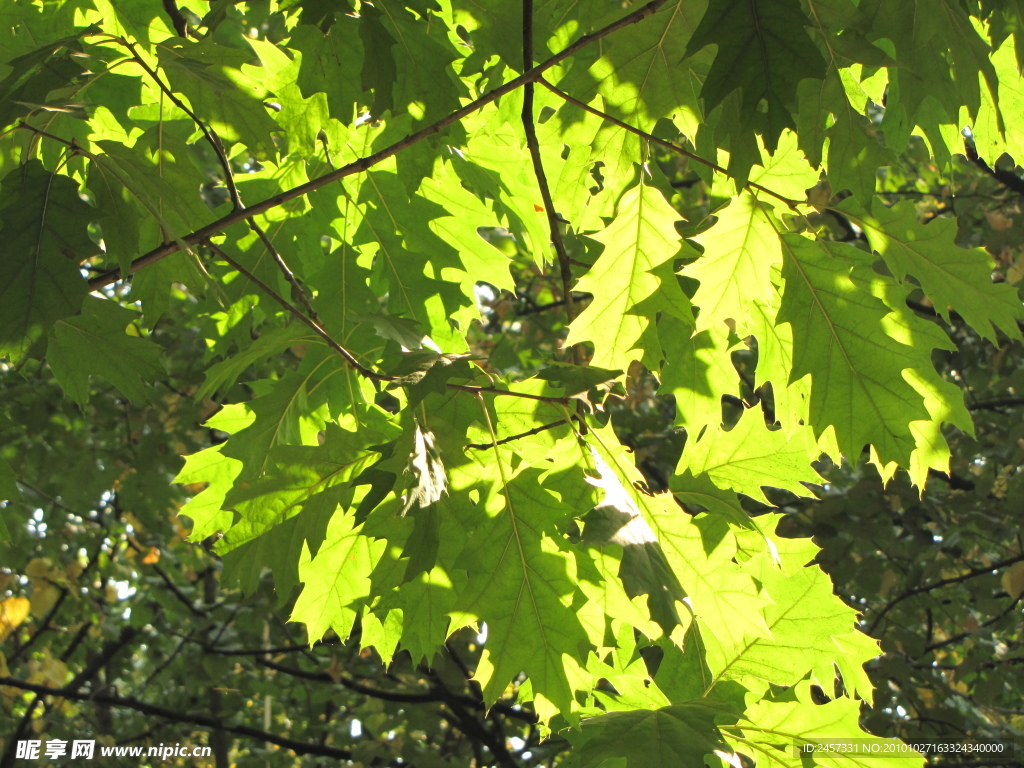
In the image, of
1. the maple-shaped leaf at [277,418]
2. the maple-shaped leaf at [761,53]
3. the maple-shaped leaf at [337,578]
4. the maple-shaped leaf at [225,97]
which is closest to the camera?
the maple-shaped leaf at [761,53]

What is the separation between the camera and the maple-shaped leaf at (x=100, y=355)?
5.68ft

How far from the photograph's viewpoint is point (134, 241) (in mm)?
1467

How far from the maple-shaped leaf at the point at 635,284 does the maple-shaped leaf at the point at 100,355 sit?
881mm

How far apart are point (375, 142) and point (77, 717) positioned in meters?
5.84

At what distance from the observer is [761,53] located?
1156 mm

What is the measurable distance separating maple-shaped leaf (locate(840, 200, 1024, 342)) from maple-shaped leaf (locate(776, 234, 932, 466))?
14 centimetres

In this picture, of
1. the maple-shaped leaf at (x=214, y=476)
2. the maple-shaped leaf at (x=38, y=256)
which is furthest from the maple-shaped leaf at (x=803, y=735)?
the maple-shaped leaf at (x=38, y=256)

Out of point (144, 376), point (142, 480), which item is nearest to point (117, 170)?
point (144, 376)

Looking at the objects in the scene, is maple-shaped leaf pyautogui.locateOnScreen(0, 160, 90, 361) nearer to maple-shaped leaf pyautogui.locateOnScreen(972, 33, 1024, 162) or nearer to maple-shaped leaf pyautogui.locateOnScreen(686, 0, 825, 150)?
maple-shaped leaf pyautogui.locateOnScreen(686, 0, 825, 150)

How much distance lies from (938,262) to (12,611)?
17.4ft

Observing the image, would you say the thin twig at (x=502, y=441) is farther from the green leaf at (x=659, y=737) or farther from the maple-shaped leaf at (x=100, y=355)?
the maple-shaped leaf at (x=100, y=355)

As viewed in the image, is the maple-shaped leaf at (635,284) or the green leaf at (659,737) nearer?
the green leaf at (659,737)

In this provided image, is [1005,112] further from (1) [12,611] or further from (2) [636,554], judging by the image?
(1) [12,611]

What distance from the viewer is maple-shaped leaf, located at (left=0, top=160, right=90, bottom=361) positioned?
4.21 ft
